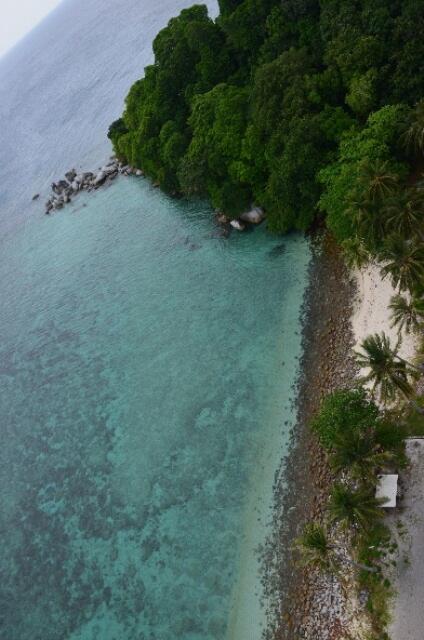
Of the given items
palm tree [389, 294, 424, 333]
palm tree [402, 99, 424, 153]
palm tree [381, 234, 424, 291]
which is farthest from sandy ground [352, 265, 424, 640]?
palm tree [402, 99, 424, 153]

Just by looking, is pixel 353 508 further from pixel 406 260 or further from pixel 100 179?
pixel 100 179

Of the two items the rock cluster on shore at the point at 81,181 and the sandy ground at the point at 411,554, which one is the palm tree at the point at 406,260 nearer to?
the sandy ground at the point at 411,554

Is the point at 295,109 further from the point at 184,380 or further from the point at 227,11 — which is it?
the point at 184,380

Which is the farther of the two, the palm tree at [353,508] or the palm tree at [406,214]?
the palm tree at [406,214]

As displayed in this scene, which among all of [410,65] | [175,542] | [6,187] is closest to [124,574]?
[175,542]

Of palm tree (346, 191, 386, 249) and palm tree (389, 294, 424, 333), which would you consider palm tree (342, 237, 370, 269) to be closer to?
palm tree (346, 191, 386, 249)

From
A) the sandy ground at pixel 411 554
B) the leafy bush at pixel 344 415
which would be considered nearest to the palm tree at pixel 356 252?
the leafy bush at pixel 344 415
